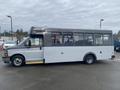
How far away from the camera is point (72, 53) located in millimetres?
11062

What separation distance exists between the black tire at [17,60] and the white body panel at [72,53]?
1.55m

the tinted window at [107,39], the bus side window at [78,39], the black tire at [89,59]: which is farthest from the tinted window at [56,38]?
the tinted window at [107,39]

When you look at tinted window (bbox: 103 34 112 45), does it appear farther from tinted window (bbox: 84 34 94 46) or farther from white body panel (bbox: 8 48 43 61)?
white body panel (bbox: 8 48 43 61)

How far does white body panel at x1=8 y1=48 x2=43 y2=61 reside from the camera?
33.9 feet

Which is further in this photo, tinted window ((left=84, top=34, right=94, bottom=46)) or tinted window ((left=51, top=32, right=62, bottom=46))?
tinted window ((left=84, top=34, right=94, bottom=46))

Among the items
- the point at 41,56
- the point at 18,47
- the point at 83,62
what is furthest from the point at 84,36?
the point at 18,47

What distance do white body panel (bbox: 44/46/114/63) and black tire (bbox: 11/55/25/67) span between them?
5.07 feet

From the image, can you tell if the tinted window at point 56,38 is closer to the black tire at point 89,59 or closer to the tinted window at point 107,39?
the black tire at point 89,59

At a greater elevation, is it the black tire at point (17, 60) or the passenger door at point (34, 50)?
the passenger door at point (34, 50)

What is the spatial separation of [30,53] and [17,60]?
0.94 metres

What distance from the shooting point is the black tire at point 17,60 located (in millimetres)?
10422

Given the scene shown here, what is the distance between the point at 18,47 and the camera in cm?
1040

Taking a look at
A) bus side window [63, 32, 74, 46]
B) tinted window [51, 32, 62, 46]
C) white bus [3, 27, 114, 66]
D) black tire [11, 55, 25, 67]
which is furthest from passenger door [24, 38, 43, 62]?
bus side window [63, 32, 74, 46]

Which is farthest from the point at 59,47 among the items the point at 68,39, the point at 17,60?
the point at 17,60
